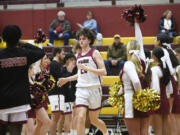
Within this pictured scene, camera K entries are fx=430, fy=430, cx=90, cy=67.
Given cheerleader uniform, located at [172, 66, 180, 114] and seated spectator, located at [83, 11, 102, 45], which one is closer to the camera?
cheerleader uniform, located at [172, 66, 180, 114]

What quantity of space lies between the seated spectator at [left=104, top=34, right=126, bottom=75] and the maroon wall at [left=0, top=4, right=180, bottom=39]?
288 centimetres

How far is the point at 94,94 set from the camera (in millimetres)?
6879

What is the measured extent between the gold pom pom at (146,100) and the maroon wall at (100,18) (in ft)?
28.7

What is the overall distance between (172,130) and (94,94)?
1345 mm

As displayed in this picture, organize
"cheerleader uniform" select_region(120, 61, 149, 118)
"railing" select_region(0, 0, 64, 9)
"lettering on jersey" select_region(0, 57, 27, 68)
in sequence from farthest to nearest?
"railing" select_region(0, 0, 64, 9) → "cheerleader uniform" select_region(120, 61, 149, 118) → "lettering on jersey" select_region(0, 57, 27, 68)

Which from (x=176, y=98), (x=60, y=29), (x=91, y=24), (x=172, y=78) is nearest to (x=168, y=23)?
(x=91, y=24)

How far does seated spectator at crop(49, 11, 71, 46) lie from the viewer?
13.7 metres

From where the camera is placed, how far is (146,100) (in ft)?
18.6

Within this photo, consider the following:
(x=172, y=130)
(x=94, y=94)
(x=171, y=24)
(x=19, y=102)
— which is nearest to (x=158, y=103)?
(x=172, y=130)

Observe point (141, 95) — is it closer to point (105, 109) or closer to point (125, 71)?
point (125, 71)

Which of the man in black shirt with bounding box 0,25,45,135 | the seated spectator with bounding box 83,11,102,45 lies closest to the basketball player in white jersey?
the man in black shirt with bounding box 0,25,45,135

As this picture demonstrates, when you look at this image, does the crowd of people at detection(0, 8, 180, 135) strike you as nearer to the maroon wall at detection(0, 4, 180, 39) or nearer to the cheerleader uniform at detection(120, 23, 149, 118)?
the cheerleader uniform at detection(120, 23, 149, 118)

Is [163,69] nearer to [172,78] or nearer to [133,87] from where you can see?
[172,78]

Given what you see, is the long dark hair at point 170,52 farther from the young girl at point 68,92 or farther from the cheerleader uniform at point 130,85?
the young girl at point 68,92
